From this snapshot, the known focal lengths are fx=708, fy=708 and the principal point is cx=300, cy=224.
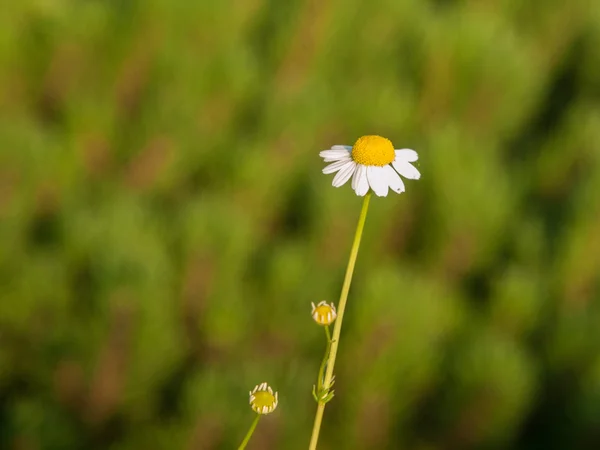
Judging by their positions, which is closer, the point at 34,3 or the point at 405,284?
the point at 405,284

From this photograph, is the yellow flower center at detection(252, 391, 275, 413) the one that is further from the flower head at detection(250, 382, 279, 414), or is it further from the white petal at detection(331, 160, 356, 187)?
the white petal at detection(331, 160, 356, 187)

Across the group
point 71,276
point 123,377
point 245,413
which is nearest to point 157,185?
point 71,276

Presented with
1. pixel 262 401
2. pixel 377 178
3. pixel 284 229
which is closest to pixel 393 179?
pixel 377 178

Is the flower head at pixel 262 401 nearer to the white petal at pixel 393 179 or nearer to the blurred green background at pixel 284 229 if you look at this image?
the white petal at pixel 393 179

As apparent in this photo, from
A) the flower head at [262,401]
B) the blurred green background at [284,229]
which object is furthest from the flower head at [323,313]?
the blurred green background at [284,229]

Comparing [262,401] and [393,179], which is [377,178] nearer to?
[393,179]

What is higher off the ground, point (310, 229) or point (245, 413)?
point (310, 229)

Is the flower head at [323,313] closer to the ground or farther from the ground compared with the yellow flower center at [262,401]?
farther from the ground

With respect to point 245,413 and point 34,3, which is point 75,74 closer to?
point 34,3
